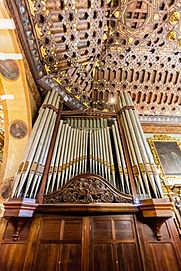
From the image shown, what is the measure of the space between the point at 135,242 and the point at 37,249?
115 cm

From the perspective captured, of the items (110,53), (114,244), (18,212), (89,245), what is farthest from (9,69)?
(114,244)

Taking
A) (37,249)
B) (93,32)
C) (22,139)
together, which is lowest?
(37,249)

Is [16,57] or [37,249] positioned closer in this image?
[37,249]

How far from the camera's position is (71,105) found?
4.86m

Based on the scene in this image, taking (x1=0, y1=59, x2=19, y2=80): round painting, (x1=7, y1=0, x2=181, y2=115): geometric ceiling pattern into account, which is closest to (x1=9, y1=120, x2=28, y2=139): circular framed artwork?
(x1=0, y1=59, x2=19, y2=80): round painting

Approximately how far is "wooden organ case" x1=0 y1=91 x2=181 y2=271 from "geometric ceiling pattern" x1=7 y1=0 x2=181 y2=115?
2.02 metres

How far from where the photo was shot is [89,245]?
7.07ft

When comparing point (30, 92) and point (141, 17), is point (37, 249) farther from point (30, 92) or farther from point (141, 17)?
point (141, 17)

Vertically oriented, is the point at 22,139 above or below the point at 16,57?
below

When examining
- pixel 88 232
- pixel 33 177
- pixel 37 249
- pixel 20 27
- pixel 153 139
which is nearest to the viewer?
pixel 37 249

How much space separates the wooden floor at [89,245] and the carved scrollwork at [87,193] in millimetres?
207

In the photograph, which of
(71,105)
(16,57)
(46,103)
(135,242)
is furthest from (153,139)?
(16,57)

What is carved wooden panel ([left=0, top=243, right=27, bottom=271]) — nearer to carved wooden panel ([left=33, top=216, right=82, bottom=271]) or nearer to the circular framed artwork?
carved wooden panel ([left=33, top=216, right=82, bottom=271])

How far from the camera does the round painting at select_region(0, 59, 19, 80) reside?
11.2ft
